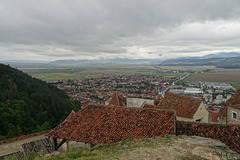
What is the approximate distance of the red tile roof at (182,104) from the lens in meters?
14.0

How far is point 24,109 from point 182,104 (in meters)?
33.1

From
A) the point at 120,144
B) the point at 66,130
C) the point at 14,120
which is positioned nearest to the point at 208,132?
the point at 120,144

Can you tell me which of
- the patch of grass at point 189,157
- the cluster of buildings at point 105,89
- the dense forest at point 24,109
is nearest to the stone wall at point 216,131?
the patch of grass at point 189,157

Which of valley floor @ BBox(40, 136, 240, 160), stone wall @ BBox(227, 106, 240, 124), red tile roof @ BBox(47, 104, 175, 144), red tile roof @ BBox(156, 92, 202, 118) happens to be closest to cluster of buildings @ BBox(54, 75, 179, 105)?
red tile roof @ BBox(156, 92, 202, 118)

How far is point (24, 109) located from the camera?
115 feet

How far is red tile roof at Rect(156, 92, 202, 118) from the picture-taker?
45.8 feet

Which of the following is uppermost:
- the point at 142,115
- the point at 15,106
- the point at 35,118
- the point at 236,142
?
the point at 142,115

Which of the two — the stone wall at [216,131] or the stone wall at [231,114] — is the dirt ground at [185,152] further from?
the stone wall at [231,114]

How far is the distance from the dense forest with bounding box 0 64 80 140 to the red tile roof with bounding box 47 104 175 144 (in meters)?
19.7

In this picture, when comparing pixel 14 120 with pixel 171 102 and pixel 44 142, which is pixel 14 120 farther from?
pixel 171 102

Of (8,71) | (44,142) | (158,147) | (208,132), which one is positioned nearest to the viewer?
(158,147)

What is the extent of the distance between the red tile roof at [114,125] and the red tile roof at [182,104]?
4431 millimetres

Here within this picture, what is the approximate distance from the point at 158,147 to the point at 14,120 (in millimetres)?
31450

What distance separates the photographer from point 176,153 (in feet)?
23.5
